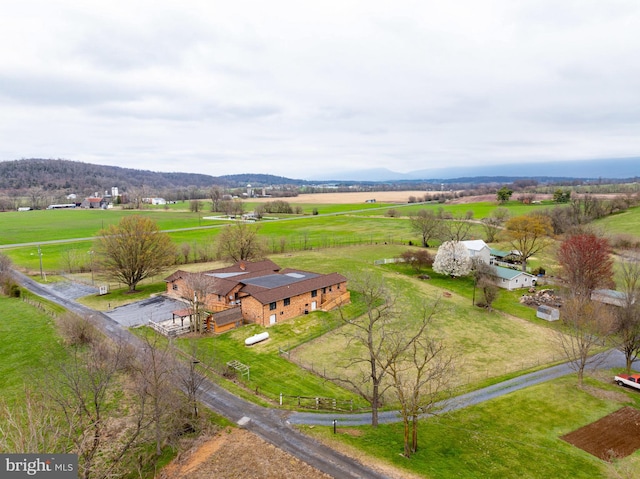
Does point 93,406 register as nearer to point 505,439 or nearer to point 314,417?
point 314,417

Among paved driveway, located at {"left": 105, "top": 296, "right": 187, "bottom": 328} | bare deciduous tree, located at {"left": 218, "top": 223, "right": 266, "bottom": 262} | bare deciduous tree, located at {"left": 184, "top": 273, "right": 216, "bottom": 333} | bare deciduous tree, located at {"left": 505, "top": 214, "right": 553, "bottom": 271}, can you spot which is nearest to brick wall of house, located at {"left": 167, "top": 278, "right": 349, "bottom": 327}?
bare deciduous tree, located at {"left": 184, "top": 273, "right": 216, "bottom": 333}

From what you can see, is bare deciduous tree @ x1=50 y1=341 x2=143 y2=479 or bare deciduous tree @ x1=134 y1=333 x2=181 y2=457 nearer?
bare deciduous tree @ x1=50 y1=341 x2=143 y2=479

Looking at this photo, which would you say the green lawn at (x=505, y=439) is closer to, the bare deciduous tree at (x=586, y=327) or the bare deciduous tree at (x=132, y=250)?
the bare deciduous tree at (x=586, y=327)

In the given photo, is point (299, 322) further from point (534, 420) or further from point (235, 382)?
point (534, 420)

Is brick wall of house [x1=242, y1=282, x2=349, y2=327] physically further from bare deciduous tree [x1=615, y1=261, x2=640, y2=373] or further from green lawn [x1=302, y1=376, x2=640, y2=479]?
bare deciduous tree [x1=615, y1=261, x2=640, y2=373]

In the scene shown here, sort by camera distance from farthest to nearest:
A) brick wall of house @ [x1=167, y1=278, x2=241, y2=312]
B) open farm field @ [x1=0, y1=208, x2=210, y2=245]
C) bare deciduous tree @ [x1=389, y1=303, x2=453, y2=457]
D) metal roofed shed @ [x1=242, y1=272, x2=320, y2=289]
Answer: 1. open farm field @ [x1=0, y1=208, x2=210, y2=245]
2. metal roofed shed @ [x1=242, y1=272, x2=320, y2=289]
3. brick wall of house @ [x1=167, y1=278, x2=241, y2=312]
4. bare deciduous tree @ [x1=389, y1=303, x2=453, y2=457]

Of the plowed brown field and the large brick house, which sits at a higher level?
the large brick house
